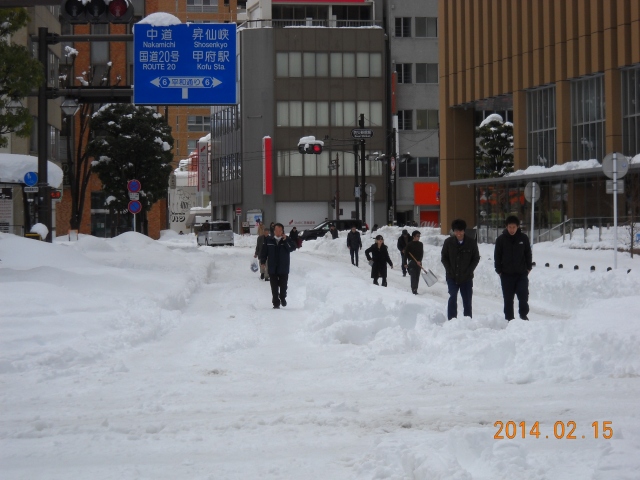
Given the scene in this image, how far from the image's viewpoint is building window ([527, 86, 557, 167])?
48000mm

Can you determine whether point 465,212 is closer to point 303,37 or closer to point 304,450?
point 303,37

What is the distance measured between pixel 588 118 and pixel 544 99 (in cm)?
445

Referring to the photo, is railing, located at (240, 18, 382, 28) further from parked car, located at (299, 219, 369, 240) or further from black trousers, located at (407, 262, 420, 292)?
black trousers, located at (407, 262, 420, 292)

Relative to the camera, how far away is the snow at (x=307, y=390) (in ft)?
20.0

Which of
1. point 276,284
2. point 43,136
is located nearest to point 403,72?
point 43,136

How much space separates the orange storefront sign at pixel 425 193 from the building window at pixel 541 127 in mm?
33098

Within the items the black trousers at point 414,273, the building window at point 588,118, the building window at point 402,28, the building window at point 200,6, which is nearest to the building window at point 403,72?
the building window at point 402,28

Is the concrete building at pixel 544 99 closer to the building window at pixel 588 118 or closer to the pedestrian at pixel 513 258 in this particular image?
the building window at pixel 588 118

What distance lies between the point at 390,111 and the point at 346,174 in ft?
24.1

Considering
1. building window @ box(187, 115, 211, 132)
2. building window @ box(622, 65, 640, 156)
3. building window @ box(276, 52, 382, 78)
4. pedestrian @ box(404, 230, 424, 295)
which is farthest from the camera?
building window @ box(187, 115, 211, 132)

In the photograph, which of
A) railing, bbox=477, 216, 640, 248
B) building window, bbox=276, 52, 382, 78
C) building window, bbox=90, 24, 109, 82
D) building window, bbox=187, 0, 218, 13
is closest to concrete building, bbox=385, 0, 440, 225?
building window, bbox=276, 52, 382, 78

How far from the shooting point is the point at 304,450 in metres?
6.62

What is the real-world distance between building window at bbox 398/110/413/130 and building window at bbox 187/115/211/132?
53.9m

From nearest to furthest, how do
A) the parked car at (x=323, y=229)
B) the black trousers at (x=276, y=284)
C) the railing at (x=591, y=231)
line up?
the black trousers at (x=276, y=284) < the railing at (x=591, y=231) < the parked car at (x=323, y=229)
